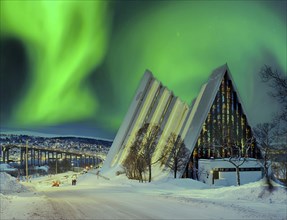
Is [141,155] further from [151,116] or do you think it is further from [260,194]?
[260,194]

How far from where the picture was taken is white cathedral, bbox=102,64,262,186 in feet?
204

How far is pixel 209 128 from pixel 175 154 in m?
13.2

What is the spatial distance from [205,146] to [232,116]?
29.4ft

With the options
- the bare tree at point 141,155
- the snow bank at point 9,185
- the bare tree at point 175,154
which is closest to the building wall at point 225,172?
the bare tree at point 175,154

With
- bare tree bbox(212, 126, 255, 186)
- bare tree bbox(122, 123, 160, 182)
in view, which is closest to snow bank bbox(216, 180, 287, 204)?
bare tree bbox(212, 126, 255, 186)

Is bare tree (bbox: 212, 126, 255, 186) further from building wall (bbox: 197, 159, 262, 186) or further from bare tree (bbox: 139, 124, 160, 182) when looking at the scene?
bare tree (bbox: 139, 124, 160, 182)

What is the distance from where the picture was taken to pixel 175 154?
60000 mm

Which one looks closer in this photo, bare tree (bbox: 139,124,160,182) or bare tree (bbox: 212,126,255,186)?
bare tree (bbox: 212,126,255,186)

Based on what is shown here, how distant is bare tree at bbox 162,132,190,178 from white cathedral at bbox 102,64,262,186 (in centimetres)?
173

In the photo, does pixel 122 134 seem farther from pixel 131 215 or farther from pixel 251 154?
pixel 131 215

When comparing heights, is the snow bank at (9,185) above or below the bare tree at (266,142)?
below

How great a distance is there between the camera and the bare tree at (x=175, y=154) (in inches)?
2334

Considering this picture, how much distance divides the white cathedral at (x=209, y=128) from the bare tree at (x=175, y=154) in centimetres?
173

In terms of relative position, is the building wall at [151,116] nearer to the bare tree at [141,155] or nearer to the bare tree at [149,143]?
the bare tree at [149,143]
